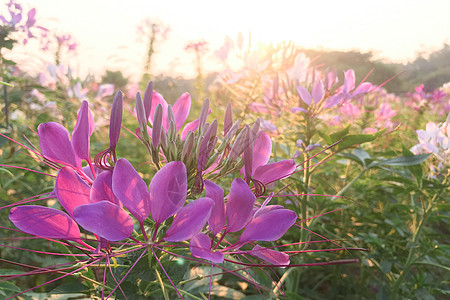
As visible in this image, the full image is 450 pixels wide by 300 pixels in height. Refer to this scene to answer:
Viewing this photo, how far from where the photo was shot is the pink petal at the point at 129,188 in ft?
1.79

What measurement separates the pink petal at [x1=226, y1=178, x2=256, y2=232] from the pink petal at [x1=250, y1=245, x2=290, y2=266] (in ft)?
0.23

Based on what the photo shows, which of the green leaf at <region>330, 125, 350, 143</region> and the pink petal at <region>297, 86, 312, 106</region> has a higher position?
the pink petal at <region>297, 86, 312, 106</region>

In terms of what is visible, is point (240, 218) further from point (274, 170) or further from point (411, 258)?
point (411, 258)

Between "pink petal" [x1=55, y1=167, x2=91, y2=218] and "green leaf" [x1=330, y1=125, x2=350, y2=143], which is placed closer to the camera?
"pink petal" [x1=55, y1=167, x2=91, y2=218]

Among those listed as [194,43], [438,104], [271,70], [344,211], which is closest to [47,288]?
[271,70]

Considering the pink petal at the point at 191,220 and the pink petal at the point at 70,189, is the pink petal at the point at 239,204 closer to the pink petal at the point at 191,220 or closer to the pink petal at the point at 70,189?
the pink petal at the point at 191,220

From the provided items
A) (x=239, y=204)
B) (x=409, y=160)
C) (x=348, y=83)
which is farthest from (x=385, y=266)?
(x=239, y=204)

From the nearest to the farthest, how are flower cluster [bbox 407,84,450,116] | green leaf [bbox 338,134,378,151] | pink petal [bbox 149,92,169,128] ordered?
pink petal [bbox 149,92,169,128] → green leaf [bbox 338,134,378,151] → flower cluster [bbox 407,84,450,116]

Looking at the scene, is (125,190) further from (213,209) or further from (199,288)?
(199,288)

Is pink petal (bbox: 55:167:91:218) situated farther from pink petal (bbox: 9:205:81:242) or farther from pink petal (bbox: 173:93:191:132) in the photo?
pink petal (bbox: 173:93:191:132)

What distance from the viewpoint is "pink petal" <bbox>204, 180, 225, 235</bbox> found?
0.58 meters

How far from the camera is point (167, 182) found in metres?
0.56

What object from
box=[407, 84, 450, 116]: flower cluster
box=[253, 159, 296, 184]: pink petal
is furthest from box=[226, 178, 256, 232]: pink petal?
box=[407, 84, 450, 116]: flower cluster

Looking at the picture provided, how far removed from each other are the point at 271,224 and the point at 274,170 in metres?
0.13
